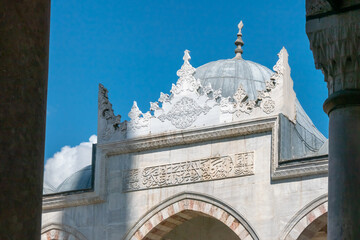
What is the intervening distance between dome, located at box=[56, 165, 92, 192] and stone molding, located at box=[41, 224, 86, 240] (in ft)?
2.76

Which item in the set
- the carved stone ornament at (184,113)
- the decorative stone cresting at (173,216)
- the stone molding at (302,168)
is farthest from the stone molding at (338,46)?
the carved stone ornament at (184,113)

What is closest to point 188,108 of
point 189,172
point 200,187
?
point 189,172

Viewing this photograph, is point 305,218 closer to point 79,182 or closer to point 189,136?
point 189,136

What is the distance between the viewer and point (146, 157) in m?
15.2

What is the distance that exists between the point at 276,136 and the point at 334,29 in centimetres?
842

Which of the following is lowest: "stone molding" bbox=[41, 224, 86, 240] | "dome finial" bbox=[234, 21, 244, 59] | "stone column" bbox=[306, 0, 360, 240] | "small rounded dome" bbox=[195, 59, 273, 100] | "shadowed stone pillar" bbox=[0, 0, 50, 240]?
"shadowed stone pillar" bbox=[0, 0, 50, 240]

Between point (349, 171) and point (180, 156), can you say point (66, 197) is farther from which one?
point (349, 171)

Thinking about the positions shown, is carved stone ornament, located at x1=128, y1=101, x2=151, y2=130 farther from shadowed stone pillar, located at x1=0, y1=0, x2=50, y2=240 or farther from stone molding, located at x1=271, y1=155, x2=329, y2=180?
shadowed stone pillar, located at x1=0, y1=0, x2=50, y2=240

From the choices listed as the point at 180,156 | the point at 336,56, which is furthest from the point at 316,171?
the point at 336,56

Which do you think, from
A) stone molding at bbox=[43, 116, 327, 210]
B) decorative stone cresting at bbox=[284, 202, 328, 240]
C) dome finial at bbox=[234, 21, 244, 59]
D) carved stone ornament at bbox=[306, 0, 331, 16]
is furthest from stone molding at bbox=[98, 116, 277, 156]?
carved stone ornament at bbox=[306, 0, 331, 16]

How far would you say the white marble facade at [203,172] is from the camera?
44.5 feet

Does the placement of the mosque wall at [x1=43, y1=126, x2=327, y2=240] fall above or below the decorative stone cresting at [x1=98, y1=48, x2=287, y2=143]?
below

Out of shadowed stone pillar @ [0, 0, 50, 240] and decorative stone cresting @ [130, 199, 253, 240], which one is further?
decorative stone cresting @ [130, 199, 253, 240]

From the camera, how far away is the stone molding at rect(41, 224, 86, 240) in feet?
50.6
